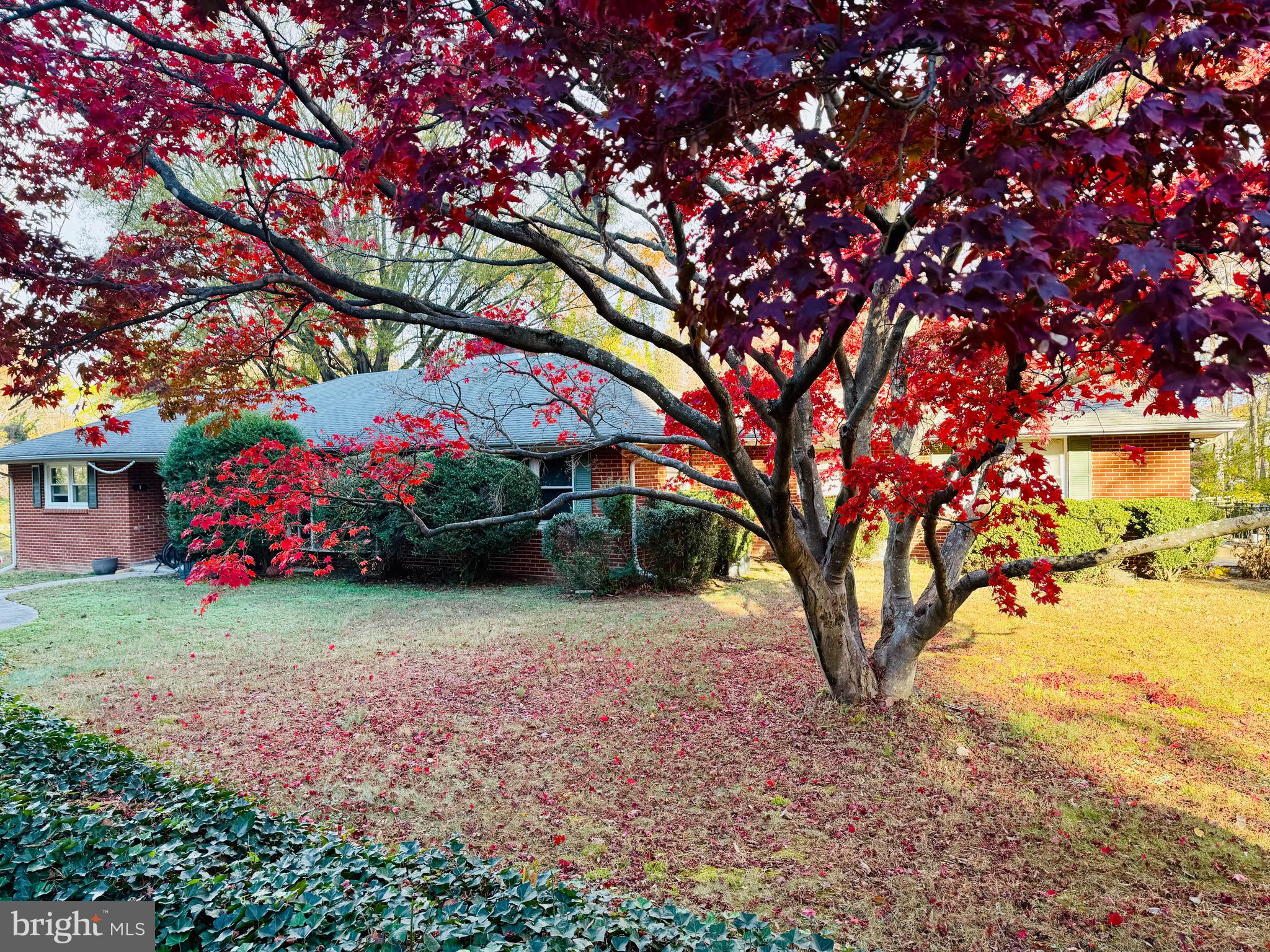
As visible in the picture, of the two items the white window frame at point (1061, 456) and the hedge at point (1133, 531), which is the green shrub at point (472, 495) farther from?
the white window frame at point (1061, 456)

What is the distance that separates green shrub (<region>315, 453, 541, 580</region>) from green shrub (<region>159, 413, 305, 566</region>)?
83.3 inches

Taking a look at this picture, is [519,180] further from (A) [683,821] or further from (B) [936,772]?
(B) [936,772]

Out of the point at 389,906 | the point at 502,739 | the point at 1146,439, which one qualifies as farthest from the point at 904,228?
the point at 1146,439

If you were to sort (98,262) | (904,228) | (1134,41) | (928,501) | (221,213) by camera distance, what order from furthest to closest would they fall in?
(98,262)
(928,501)
(221,213)
(904,228)
(1134,41)

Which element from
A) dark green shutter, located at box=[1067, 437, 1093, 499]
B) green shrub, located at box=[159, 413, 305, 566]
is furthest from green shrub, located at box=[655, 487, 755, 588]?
green shrub, located at box=[159, 413, 305, 566]

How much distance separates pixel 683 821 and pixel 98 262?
5911mm

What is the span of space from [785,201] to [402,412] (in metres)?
13.4

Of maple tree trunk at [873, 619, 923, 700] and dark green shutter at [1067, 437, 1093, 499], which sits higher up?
dark green shutter at [1067, 437, 1093, 499]

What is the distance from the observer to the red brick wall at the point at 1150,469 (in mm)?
13773

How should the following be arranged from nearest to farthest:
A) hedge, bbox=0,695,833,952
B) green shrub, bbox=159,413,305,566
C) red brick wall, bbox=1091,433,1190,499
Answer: hedge, bbox=0,695,833,952 < red brick wall, bbox=1091,433,1190,499 < green shrub, bbox=159,413,305,566

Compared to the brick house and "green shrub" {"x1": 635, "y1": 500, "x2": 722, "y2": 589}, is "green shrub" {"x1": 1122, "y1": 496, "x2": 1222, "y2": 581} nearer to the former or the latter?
the brick house

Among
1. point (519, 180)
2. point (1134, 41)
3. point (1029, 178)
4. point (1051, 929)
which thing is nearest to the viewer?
point (1029, 178)

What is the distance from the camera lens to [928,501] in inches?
194

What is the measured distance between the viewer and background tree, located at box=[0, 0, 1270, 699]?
7.02 ft
